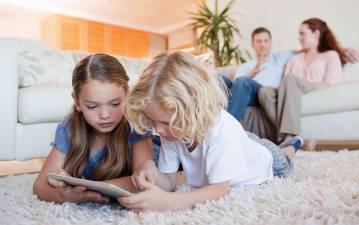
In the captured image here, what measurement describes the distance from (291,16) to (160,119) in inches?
114

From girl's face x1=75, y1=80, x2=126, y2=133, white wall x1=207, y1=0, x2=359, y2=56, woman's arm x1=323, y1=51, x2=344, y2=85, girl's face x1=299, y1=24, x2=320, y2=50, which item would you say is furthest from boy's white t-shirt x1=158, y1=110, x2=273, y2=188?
white wall x1=207, y1=0, x2=359, y2=56

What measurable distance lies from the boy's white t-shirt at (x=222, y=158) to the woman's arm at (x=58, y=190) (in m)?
0.20

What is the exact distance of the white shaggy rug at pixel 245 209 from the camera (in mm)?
578

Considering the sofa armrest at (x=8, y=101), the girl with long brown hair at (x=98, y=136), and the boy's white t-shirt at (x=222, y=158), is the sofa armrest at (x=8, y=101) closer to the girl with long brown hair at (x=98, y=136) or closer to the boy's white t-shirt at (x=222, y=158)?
the girl with long brown hair at (x=98, y=136)

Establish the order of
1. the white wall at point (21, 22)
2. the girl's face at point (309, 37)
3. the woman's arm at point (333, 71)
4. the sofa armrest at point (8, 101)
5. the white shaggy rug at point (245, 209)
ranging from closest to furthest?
1. the white shaggy rug at point (245, 209)
2. the sofa armrest at point (8, 101)
3. the woman's arm at point (333, 71)
4. the girl's face at point (309, 37)
5. the white wall at point (21, 22)

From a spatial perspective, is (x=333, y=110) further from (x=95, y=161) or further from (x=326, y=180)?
(x=95, y=161)

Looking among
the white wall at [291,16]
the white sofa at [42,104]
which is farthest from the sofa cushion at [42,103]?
the white wall at [291,16]

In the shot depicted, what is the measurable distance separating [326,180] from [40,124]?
1.21 meters

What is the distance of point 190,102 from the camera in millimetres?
659

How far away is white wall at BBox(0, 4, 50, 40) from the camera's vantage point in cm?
589

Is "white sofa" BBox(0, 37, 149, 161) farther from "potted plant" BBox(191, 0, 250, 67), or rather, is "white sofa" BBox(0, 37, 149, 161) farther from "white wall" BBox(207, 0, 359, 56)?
"white wall" BBox(207, 0, 359, 56)

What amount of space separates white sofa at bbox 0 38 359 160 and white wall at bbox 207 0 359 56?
1.18 m

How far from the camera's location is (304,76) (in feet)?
7.45

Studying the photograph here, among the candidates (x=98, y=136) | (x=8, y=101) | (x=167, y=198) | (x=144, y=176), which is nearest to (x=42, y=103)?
(x=8, y=101)
